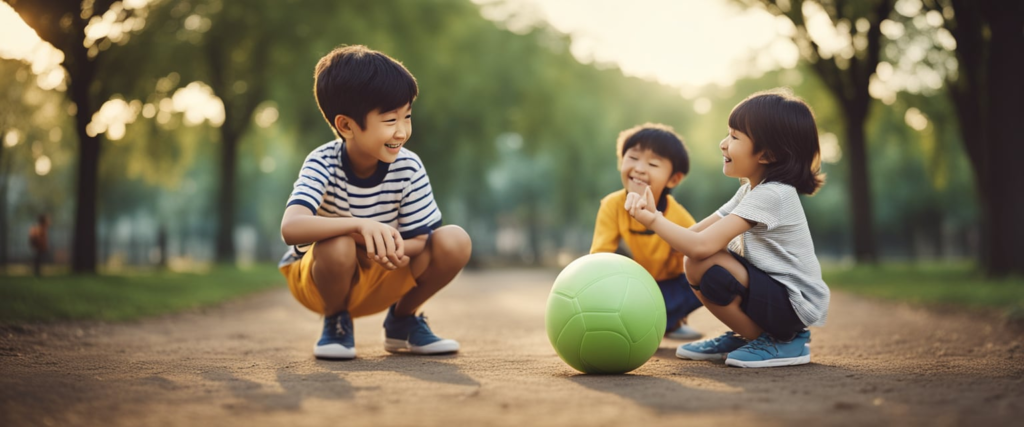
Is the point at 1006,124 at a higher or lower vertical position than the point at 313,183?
higher

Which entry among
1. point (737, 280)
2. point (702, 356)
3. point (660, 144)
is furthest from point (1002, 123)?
point (737, 280)

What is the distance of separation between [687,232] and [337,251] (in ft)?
6.26

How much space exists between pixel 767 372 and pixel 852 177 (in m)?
14.5

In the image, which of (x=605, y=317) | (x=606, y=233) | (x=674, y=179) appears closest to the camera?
Result: (x=605, y=317)

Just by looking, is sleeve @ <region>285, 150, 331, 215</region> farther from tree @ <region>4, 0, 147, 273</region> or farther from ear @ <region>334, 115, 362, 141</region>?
tree @ <region>4, 0, 147, 273</region>

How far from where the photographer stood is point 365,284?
488cm

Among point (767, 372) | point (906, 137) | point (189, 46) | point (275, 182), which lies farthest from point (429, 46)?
point (275, 182)

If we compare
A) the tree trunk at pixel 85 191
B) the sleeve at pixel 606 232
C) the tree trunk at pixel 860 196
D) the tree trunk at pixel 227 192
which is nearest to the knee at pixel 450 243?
the sleeve at pixel 606 232

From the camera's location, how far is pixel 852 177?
17109 millimetres

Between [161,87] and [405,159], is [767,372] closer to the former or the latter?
[405,159]

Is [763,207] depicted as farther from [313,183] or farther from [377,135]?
[313,183]

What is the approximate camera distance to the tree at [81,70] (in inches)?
437

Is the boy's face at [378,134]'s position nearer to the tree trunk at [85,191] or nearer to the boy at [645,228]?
the boy at [645,228]

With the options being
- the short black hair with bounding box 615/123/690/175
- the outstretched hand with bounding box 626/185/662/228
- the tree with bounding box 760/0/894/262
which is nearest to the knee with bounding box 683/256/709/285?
the outstretched hand with bounding box 626/185/662/228
